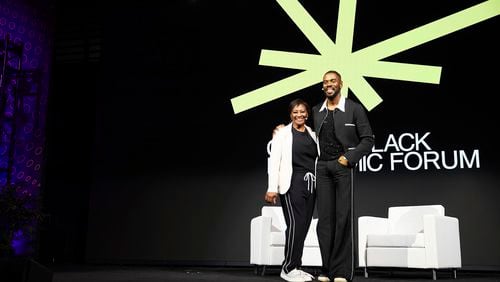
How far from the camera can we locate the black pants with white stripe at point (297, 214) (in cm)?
329

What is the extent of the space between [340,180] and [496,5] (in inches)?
143

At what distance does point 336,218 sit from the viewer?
9.51 ft

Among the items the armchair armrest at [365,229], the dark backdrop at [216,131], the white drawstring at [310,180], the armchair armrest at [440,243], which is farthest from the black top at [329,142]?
the dark backdrop at [216,131]

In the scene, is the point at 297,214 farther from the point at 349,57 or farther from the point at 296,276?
the point at 349,57

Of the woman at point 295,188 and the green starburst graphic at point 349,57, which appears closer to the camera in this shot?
the woman at point 295,188

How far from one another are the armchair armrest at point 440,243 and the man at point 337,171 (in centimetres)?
143

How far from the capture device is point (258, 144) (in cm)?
602

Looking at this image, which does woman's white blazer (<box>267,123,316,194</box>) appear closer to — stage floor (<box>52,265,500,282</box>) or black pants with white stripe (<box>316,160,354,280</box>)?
black pants with white stripe (<box>316,160,354,280</box>)

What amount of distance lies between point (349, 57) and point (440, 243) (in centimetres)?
238

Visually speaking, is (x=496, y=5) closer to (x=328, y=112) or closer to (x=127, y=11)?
(x=328, y=112)

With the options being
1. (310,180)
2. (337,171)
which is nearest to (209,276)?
(310,180)

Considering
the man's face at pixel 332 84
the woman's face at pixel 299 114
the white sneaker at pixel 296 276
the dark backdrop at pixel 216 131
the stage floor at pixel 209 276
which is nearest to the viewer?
the man's face at pixel 332 84

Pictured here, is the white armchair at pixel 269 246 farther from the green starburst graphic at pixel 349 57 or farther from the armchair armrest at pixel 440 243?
the green starburst graphic at pixel 349 57

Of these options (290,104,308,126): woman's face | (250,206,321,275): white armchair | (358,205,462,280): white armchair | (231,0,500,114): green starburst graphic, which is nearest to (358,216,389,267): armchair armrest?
(358,205,462,280): white armchair
